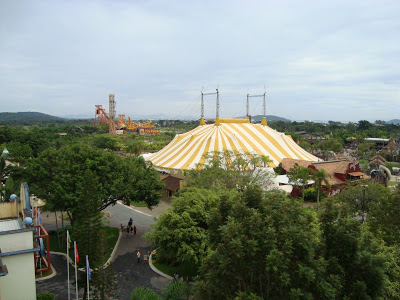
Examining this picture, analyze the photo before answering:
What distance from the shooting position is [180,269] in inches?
555

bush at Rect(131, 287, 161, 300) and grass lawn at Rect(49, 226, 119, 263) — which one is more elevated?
bush at Rect(131, 287, 161, 300)

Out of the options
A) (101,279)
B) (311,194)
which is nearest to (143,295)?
(101,279)

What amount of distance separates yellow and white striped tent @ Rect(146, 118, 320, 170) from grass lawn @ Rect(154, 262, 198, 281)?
13.9 m

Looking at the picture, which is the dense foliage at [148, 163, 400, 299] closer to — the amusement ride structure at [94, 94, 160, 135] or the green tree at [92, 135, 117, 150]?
the green tree at [92, 135, 117, 150]

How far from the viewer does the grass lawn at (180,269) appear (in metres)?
13.7

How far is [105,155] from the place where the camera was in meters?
17.4

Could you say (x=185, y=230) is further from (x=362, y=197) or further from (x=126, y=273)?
(x=362, y=197)

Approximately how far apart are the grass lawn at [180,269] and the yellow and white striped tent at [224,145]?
548 inches

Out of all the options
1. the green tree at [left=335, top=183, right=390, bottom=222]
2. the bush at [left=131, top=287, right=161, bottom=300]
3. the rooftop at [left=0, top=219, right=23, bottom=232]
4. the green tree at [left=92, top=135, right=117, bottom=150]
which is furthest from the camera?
the green tree at [left=92, top=135, right=117, bottom=150]

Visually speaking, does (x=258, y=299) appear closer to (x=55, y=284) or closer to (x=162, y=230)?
(x=162, y=230)

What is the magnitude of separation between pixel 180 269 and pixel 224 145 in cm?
1732

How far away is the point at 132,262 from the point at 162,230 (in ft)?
10.5

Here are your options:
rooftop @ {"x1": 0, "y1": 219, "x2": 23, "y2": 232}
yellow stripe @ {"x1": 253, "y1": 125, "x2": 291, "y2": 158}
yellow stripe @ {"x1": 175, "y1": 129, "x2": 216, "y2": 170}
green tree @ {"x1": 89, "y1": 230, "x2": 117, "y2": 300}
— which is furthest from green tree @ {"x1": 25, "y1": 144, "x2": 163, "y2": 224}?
yellow stripe @ {"x1": 253, "y1": 125, "x2": 291, "y2": 158}

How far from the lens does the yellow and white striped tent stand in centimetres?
2966
